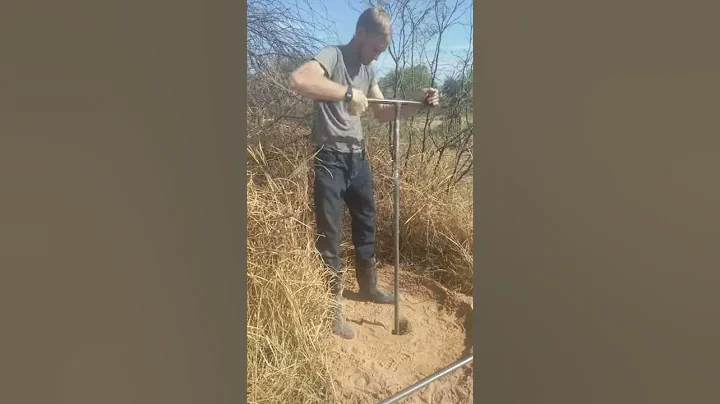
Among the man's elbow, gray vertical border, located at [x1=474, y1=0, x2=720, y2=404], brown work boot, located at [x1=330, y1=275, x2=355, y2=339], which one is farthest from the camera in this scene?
brown work boot, located at [x1=330, y1=275, x2=355, y2=339]

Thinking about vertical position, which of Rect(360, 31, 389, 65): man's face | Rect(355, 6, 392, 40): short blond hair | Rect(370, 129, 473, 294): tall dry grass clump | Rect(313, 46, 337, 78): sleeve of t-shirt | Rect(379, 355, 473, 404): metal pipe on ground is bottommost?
Rect(379, 355, 473, 404): metal pipe on ground

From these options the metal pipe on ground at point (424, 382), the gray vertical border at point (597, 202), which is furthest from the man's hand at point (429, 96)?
the gray vertical border at point (597, 202)

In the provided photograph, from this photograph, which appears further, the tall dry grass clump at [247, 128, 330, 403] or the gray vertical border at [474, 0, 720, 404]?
the tall dry grass clump at [247, 128, 330, 403]

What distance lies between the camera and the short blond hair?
1387 millimetres

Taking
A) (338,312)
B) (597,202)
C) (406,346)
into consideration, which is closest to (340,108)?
(338,312)

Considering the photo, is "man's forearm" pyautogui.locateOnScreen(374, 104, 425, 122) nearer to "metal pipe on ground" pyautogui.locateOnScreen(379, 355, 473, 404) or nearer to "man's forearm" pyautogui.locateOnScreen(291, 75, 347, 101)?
"man's forearm" pyautogui.locateOnScreen(291, 75, 347, 101)

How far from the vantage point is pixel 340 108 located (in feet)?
4.52

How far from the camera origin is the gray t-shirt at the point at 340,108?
1.35 metres

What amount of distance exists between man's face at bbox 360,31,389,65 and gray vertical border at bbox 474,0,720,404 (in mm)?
779

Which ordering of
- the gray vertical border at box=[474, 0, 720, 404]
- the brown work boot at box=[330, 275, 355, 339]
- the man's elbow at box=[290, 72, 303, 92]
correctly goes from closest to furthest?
1. the gray vertical border at box=[474, 0, 720, 404]
2. the man's elbow at box=[290, 72, 303, 92]
3. the brown work boot at box=[330, 275, 355, 339]

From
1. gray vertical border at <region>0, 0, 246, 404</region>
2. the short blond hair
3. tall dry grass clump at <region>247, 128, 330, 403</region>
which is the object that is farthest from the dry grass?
gray vertical border at <region>0, 0, 246, 404</region>

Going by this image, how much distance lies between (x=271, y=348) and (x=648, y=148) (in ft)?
3.44

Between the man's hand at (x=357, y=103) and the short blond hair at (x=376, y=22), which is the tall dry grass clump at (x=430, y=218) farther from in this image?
the short blond hair at (x=376, y=22)

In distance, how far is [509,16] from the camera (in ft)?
1.97
